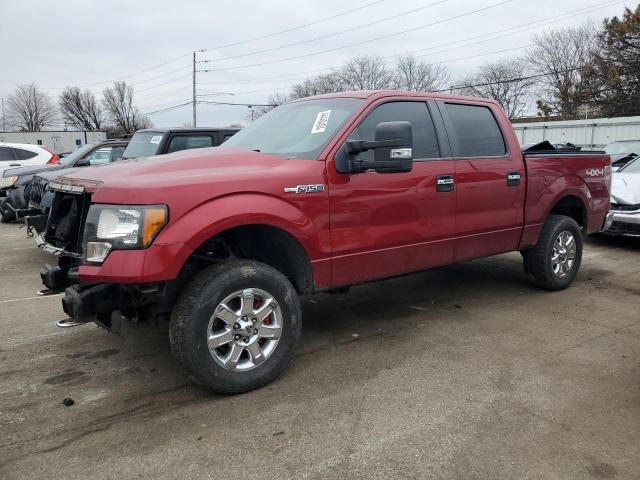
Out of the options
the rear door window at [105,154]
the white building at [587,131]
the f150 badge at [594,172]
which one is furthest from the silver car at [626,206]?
the white building at [587,131]

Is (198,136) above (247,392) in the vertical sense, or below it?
above

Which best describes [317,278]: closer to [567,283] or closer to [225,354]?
[225,354]

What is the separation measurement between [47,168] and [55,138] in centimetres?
4669

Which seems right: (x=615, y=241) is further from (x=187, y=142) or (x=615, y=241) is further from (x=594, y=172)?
(x=187, y=142)

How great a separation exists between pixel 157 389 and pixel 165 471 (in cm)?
97

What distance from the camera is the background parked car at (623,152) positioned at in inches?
414

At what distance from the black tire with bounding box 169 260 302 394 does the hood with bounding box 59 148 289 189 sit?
1.91ft

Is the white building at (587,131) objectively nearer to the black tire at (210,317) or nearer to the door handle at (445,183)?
the door handle at (445,183)

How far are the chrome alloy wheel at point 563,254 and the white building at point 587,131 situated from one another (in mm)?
17049

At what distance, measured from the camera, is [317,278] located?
383 cm

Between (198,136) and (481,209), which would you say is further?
(198,136)

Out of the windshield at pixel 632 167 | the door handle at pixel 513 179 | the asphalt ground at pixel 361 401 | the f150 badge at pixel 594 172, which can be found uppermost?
the windshield at pixel 632 167

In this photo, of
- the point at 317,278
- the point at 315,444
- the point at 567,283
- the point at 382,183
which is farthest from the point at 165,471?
the point at 567,283

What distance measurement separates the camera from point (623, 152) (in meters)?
11.5
